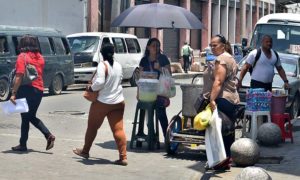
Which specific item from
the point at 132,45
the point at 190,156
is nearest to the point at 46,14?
the point at 132,45

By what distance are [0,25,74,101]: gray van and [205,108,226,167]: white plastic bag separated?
10.2m

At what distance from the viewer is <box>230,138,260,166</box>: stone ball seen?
8680 millimetres

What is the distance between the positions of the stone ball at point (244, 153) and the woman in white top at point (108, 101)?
1506 millimetres

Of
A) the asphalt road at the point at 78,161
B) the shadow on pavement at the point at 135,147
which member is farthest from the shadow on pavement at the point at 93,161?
the shadow on pavement at the point at 135,147

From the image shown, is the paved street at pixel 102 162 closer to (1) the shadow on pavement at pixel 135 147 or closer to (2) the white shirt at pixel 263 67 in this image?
(1) the shadow on pavement at pixel 135 147

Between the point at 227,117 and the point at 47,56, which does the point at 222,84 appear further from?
the point at 47,56

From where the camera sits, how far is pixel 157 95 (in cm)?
1013

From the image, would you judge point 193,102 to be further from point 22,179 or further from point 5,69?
point 5,69

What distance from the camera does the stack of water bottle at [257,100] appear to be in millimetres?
10156

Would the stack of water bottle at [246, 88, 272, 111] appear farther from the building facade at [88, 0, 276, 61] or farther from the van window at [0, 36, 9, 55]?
the building facade at [88, 0, 276, 61]

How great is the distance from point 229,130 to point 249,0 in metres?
49.1

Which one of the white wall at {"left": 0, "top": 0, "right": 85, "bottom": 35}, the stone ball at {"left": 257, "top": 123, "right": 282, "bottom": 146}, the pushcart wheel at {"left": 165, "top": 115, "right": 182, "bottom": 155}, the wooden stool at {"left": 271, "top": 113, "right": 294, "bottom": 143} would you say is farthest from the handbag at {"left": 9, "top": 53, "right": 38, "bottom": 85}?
the white wall at {"left": 0, "top": 0, "right": 85, "bottom": 35}

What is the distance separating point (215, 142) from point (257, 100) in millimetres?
2374

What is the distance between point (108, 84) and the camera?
8828 mm
